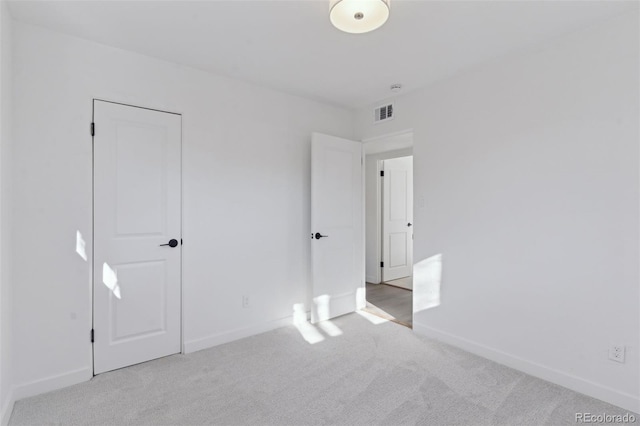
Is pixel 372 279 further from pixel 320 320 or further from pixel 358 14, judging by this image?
pixel 358 14

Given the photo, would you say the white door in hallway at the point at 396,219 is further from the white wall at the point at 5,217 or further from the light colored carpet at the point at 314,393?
the white wall at the point at 5,217

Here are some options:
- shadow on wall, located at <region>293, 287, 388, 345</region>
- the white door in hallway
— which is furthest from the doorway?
shadow on wall, located at <region>293, 287, 388, 345</region>

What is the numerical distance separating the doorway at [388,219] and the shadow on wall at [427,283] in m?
1.51

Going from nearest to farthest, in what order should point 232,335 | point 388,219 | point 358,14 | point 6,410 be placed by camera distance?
point 358,14 → point 6,410 → point 232,335 → point 388,219

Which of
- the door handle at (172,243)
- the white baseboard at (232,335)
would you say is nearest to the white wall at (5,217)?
the door handle at (172,243)

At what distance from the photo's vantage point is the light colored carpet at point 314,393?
2.02 meters

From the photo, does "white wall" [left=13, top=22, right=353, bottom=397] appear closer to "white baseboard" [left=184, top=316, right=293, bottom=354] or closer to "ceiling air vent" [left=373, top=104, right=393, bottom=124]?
"white baseboard" [left=184, top=316, right=293, bottom=354]

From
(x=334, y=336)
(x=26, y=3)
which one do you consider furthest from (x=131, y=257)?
(x=334, y=336)

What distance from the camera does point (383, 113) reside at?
3.78m

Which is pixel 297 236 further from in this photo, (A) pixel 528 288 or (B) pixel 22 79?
(B) pixel 22 79

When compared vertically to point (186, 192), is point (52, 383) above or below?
below

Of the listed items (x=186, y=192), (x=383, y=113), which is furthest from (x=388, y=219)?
(x=186, y=192)

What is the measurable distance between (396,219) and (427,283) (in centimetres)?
256

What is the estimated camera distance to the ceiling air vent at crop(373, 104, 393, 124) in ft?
12.1
